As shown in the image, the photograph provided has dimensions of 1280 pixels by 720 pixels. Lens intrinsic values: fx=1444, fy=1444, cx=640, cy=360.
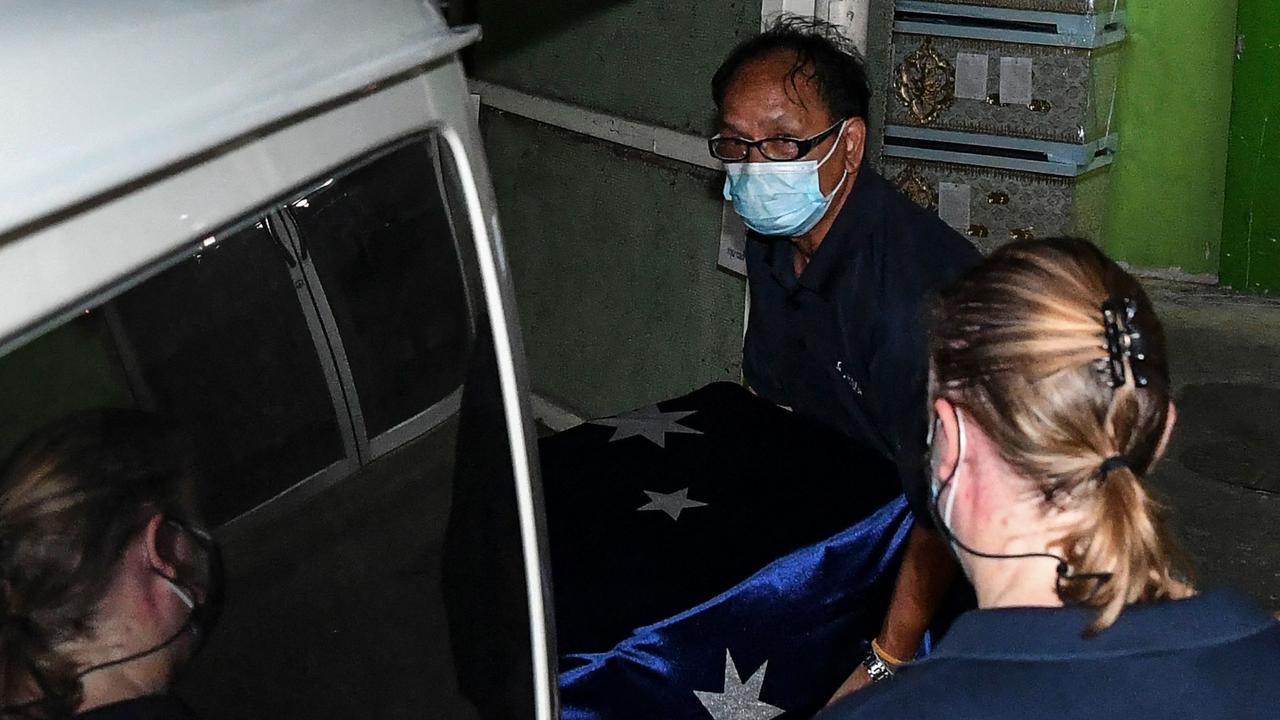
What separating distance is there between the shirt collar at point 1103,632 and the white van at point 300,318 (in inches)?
15.4

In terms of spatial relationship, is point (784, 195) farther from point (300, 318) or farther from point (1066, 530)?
point (300, 318)

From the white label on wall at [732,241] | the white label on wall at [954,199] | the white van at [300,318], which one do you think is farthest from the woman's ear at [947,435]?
the white label on wall at [954,199]

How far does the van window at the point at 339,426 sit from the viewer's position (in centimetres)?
78

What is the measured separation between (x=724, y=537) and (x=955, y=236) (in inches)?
28.8

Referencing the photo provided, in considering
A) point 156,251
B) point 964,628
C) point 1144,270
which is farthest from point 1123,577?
point 1144,270

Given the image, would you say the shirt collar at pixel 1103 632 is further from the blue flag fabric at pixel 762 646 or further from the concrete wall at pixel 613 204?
the concrete wall at pixel 613 204

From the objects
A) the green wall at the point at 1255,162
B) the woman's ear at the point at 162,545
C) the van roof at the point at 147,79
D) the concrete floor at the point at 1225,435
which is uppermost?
the van roof at the point at 147,79

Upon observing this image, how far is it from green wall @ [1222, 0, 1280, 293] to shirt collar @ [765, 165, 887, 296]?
4.10m

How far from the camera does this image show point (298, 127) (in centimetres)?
86

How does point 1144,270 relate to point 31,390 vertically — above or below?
below

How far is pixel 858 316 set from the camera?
251 cm

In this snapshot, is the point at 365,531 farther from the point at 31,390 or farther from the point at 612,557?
the point at 612,557

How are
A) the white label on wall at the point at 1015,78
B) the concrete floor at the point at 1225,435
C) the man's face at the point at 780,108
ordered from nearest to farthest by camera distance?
the man's face at the point at 780,108
the concrete floor at the point at 1225,435
the white label on wall at the point at 1015,78

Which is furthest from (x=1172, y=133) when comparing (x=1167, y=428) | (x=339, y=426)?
(x=339, y=426)
